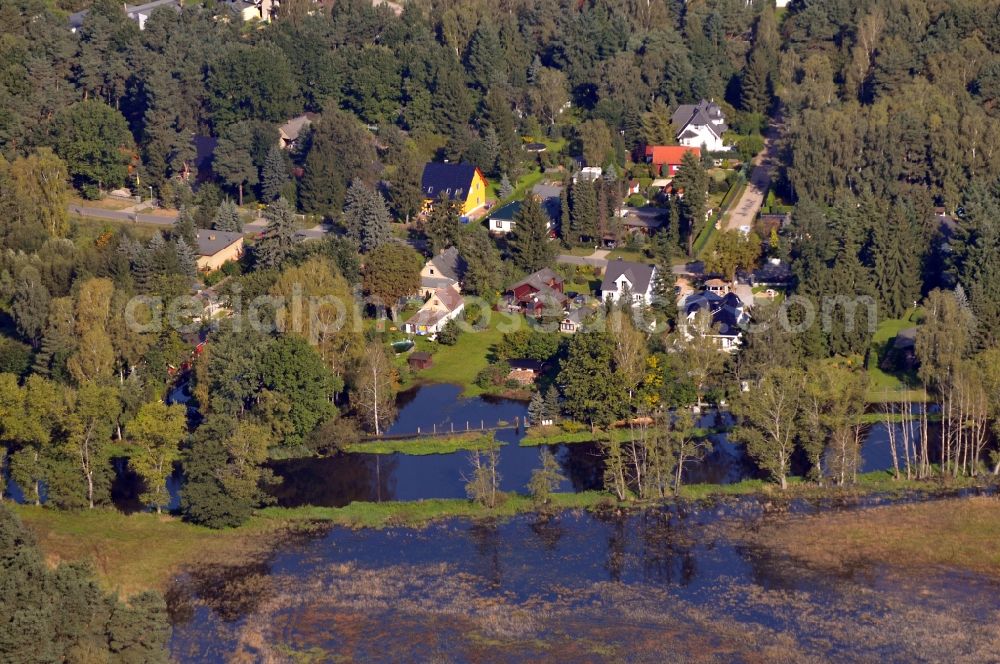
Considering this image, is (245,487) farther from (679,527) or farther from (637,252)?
(637,252)

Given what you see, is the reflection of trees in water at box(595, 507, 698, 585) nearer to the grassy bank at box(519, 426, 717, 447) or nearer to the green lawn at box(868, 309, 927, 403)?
the grassy bank at box(519, 426, 717, 447)

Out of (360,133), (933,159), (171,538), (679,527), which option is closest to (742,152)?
(933,159)

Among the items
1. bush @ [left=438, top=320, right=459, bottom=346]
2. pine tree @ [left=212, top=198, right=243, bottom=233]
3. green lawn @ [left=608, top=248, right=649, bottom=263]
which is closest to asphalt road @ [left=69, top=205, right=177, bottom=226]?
pine tree @ [left=212, top=198, right=243, bottom=233]

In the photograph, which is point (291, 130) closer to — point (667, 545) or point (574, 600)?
point (667, 545)

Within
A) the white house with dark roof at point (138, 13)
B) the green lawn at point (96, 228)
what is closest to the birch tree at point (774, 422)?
the green lawn at point (96, 228)

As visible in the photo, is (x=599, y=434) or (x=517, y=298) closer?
(x=599, y=434)

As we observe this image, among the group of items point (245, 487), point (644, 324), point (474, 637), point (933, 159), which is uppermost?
point (933, 159)

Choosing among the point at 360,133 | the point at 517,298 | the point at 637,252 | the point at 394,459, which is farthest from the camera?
the point at 360,133

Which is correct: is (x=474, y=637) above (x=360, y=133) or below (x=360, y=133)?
below

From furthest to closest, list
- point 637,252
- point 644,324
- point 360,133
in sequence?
point 360,133 < point 637,252 < point 644,324
